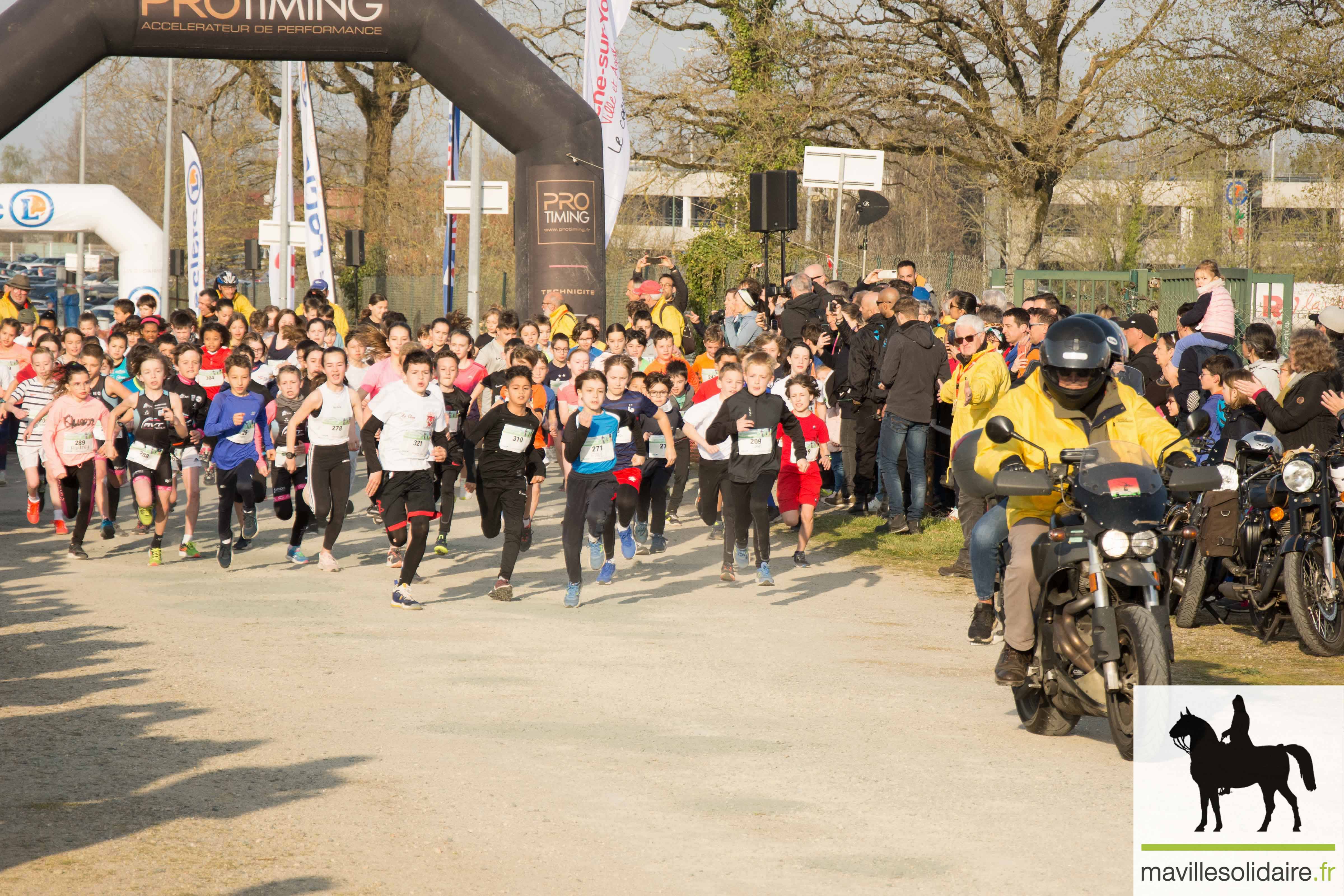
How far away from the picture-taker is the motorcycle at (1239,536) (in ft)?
29.5

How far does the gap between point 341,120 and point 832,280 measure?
24.8 metres

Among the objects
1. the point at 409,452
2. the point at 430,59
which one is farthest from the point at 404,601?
the point at 430,59

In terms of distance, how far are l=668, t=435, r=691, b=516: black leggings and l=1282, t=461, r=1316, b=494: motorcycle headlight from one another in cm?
632

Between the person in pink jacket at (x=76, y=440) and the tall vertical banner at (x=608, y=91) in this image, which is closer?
the person in pink jacket at (x=76, y=440)

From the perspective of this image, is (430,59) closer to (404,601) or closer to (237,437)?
(237,437)

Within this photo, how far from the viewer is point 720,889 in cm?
475

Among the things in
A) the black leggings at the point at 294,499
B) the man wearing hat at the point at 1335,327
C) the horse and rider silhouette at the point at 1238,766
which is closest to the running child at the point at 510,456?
the black leggings at the point at 294,499

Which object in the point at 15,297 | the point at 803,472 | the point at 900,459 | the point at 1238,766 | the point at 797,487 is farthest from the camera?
the point at 15,297

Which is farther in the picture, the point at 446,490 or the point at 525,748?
the point at 446,490

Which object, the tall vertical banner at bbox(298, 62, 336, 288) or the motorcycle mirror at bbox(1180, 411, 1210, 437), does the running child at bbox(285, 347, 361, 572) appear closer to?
the motorcycle mirror at bbox(1180, 411, 1210, 437)

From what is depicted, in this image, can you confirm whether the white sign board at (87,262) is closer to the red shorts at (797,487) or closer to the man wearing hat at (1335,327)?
the red shorts at (797,487)

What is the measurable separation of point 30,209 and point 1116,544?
28.3 m

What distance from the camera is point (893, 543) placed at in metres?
12.8

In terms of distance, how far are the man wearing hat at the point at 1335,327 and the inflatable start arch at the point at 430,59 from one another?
10.0 m
